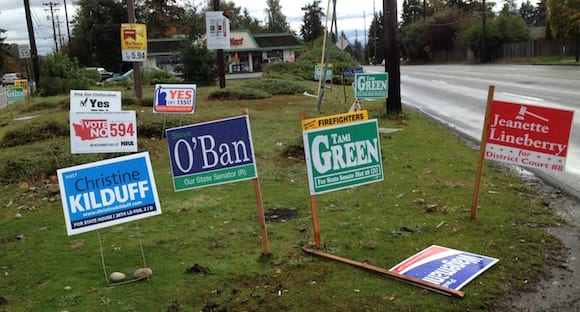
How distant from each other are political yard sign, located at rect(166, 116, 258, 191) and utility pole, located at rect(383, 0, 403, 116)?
33.3 ft

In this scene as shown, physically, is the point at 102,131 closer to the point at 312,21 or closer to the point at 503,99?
the point at 503,99

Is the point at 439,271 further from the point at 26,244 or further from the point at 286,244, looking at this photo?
the point at 26,244

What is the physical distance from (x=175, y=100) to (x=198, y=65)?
63.4ft

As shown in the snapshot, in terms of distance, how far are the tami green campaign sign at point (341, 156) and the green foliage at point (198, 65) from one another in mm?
25792

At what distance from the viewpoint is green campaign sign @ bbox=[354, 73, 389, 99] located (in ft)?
44.1

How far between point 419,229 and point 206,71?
26.1 m

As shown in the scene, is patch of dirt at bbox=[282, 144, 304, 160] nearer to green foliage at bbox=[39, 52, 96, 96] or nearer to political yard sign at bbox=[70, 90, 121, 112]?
political yard sign at bbox=[70, 90, 121, 112]

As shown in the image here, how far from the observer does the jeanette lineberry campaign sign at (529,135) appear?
5.46m

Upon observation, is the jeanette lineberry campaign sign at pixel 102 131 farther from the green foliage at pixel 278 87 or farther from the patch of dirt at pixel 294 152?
the green foliage at pixel 278 87

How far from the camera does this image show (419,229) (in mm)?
5828

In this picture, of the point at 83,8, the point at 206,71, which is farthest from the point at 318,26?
the point at 206,71

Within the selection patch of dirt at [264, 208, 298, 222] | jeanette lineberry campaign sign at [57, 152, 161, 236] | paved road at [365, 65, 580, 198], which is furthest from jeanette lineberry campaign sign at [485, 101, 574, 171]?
jeanette lineberry campaign sign at [57, 152, 161, 236]

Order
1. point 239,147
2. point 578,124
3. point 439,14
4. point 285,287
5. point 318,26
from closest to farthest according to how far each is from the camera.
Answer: point 285,287, point 239,147, point 578,124, point 439,14, point 318,26

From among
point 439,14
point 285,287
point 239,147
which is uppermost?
point 439,14
